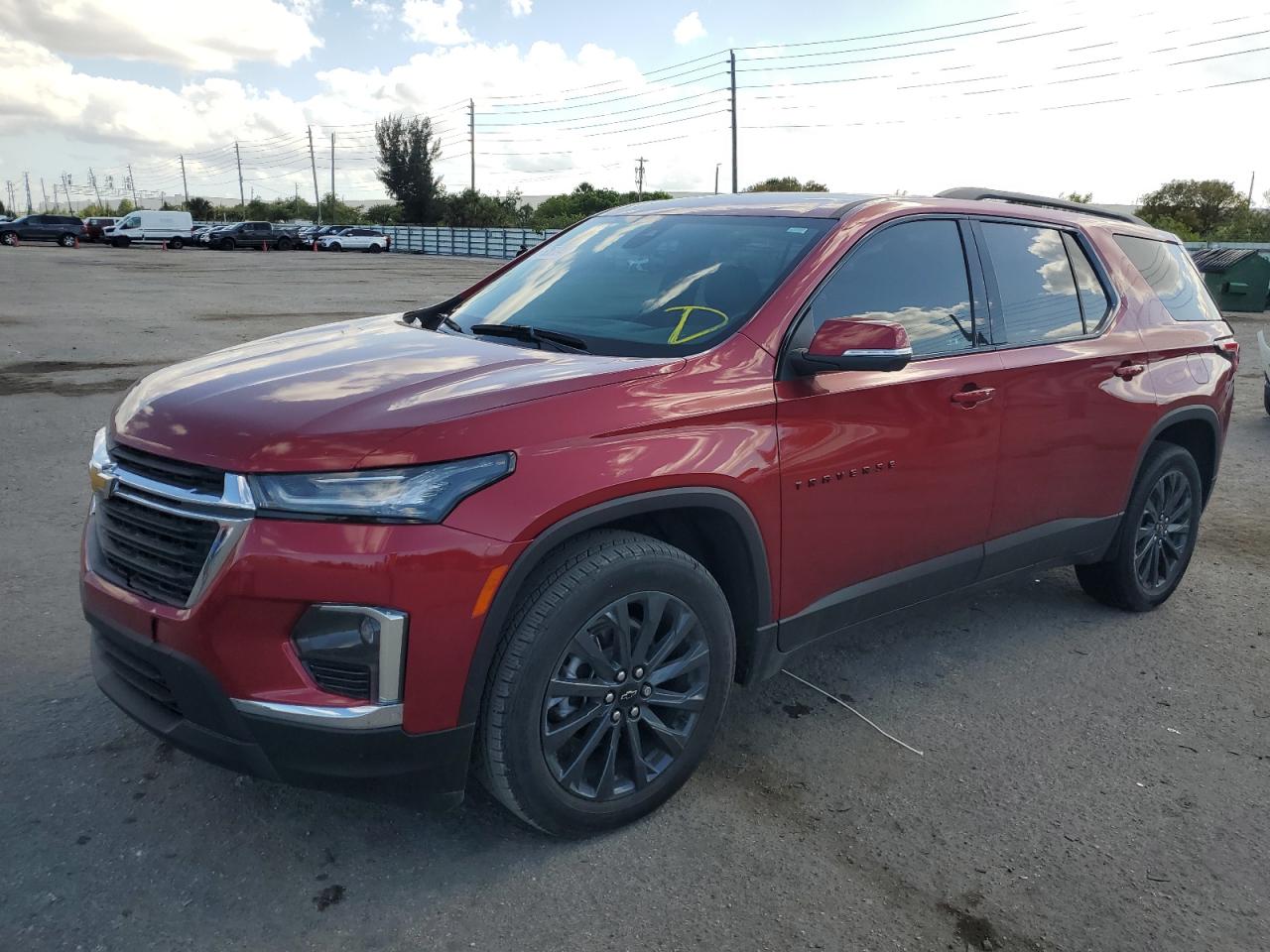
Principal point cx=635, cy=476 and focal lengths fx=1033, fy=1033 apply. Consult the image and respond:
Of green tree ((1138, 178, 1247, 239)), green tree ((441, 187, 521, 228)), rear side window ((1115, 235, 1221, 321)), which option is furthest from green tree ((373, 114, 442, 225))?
rear side window ((1115, 235, 1221, 321))

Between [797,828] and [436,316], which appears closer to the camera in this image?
[797,828]

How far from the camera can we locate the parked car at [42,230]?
160 ft

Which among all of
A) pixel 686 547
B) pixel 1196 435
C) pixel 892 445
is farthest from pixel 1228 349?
pixel 686 547

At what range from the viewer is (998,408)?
380 cm

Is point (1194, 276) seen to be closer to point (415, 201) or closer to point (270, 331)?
point (270, 331)

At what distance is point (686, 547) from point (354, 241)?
60.9 meters

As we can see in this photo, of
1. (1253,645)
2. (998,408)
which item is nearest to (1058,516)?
(998,408)

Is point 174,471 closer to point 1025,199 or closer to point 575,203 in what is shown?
point 1025,199

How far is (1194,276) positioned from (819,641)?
10.5 feet

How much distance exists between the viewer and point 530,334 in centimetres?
340

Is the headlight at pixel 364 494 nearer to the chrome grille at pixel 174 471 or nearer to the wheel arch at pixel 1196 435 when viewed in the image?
the chrome grille at pixel 174 471

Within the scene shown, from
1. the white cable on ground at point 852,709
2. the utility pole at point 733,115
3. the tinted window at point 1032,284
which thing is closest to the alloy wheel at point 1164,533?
the tinted window at point 1032,284

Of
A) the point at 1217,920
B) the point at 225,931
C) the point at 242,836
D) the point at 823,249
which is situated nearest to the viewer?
the point at 225,931

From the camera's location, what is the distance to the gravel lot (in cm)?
261
